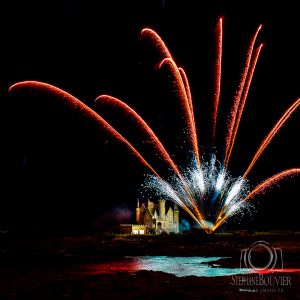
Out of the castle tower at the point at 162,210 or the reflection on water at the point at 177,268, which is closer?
the reflection on water at the point at 177,268

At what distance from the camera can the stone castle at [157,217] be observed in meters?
114

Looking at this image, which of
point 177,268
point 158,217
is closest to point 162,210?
point 158,217

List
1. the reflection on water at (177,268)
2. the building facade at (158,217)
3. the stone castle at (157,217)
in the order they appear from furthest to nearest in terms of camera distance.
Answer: the building facade at (158,217), the stone castle at (157,217), the reflection on water at (177,268)

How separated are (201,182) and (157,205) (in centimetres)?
8307

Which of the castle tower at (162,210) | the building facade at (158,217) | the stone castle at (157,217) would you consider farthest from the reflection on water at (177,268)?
the castle tower at (162,210)

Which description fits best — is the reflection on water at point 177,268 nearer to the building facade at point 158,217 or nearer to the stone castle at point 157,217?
the stone castle at point 157,217

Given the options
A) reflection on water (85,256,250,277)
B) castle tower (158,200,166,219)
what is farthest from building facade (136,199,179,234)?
reflection on water (85,256,250,277)

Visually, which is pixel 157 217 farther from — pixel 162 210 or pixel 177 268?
pixel 177 268

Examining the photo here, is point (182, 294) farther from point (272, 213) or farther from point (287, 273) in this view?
point (272, 213)

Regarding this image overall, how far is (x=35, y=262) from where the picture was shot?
1257 inches

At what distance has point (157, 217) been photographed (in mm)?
116375

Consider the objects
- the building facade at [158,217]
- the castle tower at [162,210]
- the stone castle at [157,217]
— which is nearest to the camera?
the stone castle at [157,217]

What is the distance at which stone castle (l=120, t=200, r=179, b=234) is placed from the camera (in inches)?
4489

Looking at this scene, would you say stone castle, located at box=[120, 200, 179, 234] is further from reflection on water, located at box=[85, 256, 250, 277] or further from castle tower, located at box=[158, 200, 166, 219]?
reflection on water, located at box=[85, 256, 250, 277]
